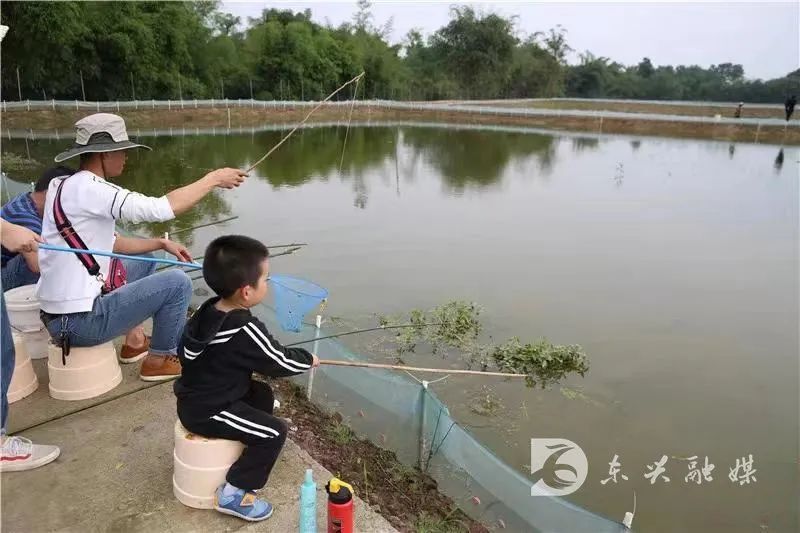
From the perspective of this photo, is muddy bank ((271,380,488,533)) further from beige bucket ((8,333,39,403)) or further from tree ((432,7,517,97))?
tree ((432,7,517,97))

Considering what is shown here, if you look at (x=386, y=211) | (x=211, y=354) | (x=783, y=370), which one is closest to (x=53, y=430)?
(x=211, y=354)

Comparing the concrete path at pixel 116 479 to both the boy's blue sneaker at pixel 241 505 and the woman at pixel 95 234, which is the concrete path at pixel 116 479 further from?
the woman at pixel 95 234

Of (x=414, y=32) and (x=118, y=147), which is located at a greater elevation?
(x=414, y=32)

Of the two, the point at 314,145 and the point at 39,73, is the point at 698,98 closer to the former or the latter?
the point at 314,145

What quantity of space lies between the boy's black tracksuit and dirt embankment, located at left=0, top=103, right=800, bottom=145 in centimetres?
2336

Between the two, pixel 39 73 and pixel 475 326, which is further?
pixel 39 73

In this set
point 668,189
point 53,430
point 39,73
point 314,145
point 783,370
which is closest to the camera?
point 53,430

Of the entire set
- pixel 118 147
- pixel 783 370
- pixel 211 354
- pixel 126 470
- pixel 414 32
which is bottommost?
pixel 783 370

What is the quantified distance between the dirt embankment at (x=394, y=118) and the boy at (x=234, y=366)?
23.4 m

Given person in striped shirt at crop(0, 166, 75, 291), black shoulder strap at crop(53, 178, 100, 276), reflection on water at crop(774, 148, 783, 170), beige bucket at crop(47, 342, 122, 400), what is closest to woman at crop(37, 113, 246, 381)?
black shoulder strap at crop(53, 178, 100, 276)

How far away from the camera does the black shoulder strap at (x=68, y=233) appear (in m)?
2.64

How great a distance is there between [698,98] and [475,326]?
222 ft

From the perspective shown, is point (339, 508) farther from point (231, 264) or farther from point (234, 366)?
point (231, 264)

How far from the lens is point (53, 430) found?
281 centimetres
